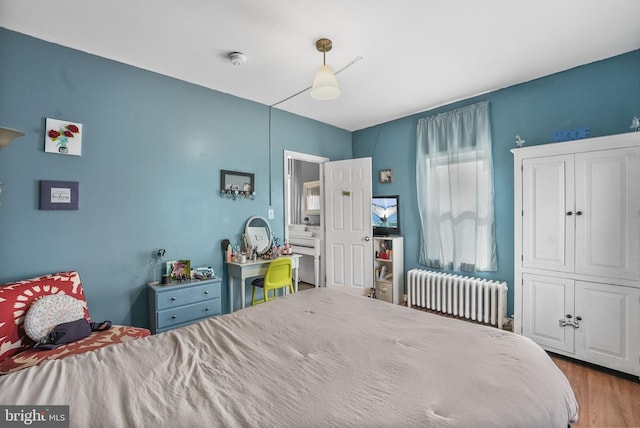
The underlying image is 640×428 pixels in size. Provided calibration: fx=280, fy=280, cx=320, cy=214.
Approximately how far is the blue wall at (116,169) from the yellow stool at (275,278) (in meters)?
0.42

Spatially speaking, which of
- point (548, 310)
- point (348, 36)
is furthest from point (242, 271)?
point (548, 310)

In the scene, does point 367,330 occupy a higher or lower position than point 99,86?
lower

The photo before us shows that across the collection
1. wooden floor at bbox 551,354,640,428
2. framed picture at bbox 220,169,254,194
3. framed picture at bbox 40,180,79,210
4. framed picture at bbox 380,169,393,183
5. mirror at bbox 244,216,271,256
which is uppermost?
framed picture at bbox 380,169,393,183

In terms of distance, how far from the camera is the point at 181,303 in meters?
2.64

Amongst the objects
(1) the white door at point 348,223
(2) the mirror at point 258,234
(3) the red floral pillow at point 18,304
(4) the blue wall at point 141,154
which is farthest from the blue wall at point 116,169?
(1) the white door at point 348,223

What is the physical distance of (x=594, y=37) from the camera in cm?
228

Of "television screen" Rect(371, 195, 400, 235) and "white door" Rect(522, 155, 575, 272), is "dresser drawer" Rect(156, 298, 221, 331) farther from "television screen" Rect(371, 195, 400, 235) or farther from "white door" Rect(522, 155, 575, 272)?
"white door" Rect(522, 155, 575, 272)

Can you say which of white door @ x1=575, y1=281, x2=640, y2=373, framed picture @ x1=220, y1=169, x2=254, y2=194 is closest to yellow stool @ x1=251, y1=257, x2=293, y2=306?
framed picture @ x1=220, y1=169, x2=254, y2=194

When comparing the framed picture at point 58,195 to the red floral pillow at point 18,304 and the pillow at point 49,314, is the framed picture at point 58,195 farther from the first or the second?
the pillow at point 49,314

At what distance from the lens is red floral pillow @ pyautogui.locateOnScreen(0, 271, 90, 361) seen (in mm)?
1774

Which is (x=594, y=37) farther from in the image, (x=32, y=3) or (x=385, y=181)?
(x=32, y=3)

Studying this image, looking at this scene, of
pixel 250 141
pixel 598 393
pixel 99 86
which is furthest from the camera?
pixel 250 141

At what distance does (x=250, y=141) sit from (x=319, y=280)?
2.36 metres

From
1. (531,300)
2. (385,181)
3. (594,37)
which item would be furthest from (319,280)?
(594,37)
